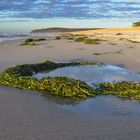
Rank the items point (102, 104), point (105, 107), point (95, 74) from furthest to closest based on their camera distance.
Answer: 1. point (95, 74)
2. point (102, 104)
3. point (105, 107)

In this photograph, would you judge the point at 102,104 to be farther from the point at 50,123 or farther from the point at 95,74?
the point at 95,74

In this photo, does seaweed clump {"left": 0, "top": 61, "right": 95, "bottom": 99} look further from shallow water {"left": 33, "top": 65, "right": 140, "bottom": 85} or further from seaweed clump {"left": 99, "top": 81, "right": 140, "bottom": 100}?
shallow water {"left": 33, "top": 65, "right": 140, "bottom": 85}

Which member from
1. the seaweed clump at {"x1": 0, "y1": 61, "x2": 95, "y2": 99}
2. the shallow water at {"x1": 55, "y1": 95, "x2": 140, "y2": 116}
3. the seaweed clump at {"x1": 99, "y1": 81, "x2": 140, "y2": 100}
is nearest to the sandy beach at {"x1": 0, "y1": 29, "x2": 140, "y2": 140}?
the shallow water at {"x1": 55, "y1": 95, "x2": 140, "y2": 116}

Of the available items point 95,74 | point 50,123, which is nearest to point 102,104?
point 50,123

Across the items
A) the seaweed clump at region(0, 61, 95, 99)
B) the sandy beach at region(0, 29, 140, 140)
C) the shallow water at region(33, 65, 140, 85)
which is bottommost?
the shallow water at region(33, 65, 140, 85)

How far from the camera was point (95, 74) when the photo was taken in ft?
26.0

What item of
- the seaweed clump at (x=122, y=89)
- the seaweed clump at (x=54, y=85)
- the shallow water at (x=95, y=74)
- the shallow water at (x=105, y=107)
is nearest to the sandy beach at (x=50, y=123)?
the shallow water at (x=105, y=107)

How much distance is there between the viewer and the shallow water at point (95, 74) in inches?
293

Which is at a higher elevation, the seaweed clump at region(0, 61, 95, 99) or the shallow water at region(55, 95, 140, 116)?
Answer: the seaweed clump at region(0, 61, 95, 99)

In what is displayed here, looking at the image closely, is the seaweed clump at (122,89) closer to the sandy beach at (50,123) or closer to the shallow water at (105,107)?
the shallow water at (105,107)

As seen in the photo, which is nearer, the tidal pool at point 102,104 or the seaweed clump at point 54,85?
the tidal pool at point 102,104

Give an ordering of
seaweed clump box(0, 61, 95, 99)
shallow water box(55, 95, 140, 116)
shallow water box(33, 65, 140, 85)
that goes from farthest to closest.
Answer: shallow water box(33, 65, 140, 85) < seaweed clump box(0, 61, 95, 99) < shallow water box(55, 95, 140, 116)

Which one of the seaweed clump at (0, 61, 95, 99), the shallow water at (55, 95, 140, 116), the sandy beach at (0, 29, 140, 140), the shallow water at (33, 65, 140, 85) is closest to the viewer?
the sandy beach at (0, 29, 140, 140)

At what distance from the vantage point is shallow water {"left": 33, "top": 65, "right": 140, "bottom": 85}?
7449mm
